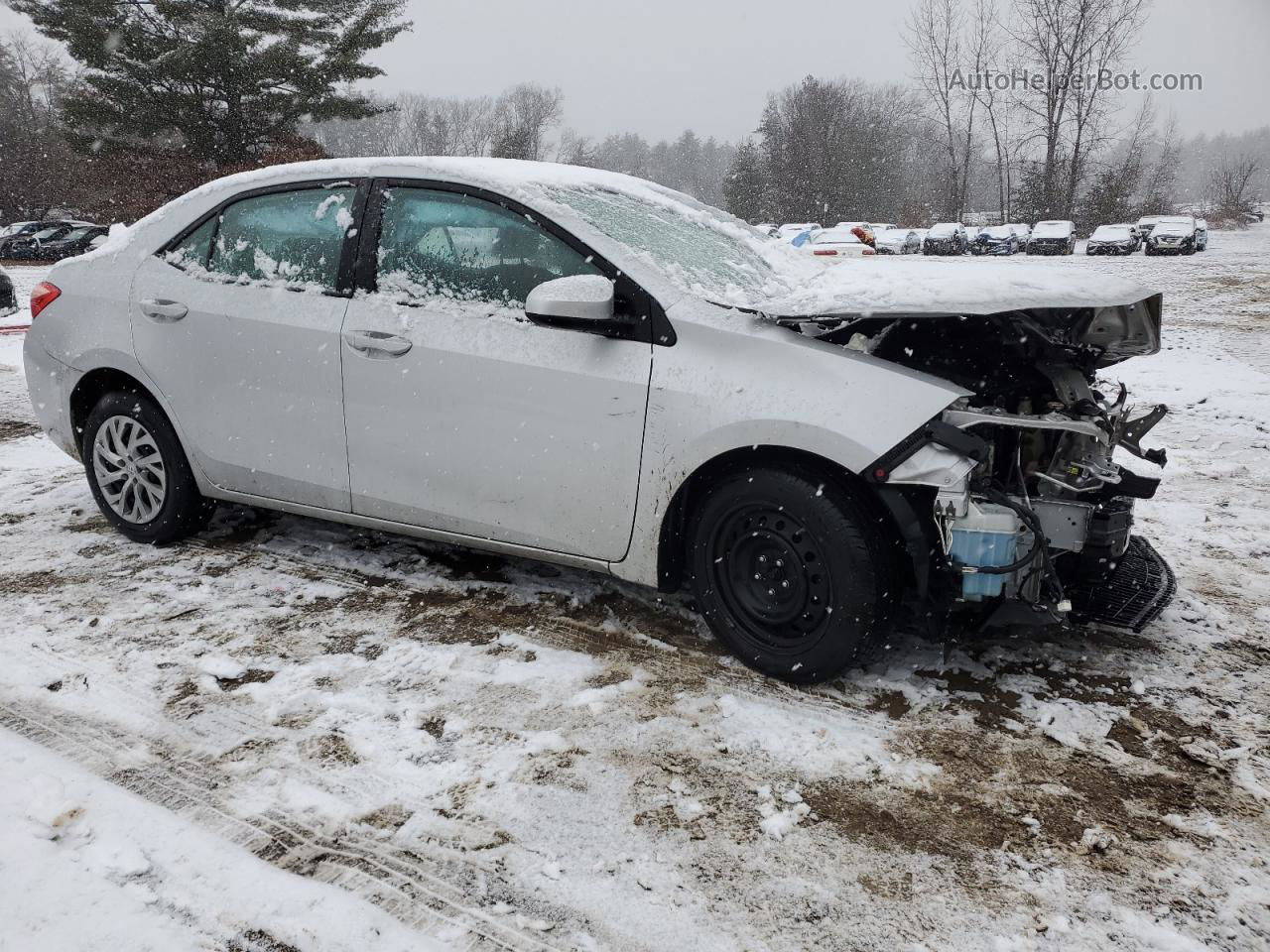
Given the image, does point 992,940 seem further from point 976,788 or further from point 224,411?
point 224,411

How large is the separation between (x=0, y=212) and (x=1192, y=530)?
49.1 metres

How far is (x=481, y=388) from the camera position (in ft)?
10.2

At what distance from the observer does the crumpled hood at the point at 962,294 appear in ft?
8.68

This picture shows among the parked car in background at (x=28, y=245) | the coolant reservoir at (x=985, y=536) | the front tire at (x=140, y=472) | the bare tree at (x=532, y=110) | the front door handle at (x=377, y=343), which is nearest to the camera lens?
the coolant reservoir at (x=985, y=536)

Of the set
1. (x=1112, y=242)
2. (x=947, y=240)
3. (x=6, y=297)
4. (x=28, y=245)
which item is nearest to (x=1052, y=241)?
(x=1112, y=242)

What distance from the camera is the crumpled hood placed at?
8.68 feet

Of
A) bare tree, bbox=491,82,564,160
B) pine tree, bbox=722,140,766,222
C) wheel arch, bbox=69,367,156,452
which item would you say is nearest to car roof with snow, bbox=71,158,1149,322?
wheel arch, bbox=69,367,156,452

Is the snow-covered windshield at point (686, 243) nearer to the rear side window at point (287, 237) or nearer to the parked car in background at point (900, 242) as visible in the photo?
the rear side window at point (287, 237)

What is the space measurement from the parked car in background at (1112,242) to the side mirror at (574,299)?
31483 millimetres

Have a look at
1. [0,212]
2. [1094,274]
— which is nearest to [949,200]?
[0,212]

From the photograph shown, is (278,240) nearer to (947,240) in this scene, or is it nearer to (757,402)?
(757,402)

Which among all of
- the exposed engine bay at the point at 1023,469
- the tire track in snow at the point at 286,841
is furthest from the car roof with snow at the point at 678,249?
the tire track in snow at the point at 286,841

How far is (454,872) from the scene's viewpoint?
2061 millimetres

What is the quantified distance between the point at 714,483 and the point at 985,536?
2.74 ft
